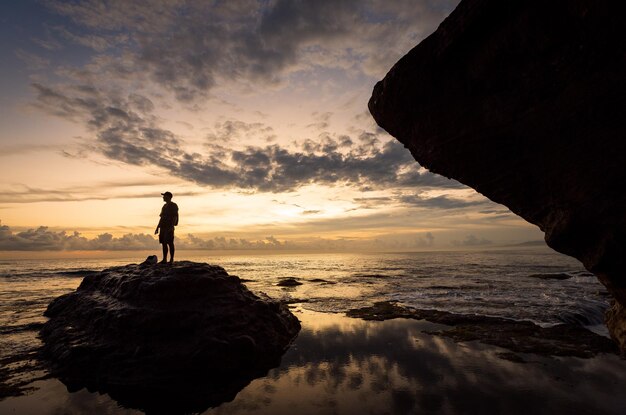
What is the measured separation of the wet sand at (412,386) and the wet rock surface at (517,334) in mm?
776

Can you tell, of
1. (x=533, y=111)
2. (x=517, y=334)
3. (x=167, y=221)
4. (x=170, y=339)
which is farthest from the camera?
(x=167, y=221)

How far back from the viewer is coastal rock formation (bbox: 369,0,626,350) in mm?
Answer: 6344

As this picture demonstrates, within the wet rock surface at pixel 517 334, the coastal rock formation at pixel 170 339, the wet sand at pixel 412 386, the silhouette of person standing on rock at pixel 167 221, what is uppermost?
the silhouette of person standing on rock at pixel 167 221

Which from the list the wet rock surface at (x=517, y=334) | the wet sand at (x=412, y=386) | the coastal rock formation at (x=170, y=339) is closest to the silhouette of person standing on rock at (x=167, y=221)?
the coastal rock formation at (x=170, y=339)

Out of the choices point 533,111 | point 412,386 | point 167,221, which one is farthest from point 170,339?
point 533,111

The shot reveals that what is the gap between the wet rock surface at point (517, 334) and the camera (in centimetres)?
1309

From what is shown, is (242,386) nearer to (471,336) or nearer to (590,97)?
(471,336)

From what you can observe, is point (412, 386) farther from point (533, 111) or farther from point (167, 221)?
point (167, 221)

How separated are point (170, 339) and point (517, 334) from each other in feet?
51.2

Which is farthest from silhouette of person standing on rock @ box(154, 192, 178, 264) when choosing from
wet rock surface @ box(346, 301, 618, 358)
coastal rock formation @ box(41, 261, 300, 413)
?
wet rock surface @ box(346, 301, 618, 358)

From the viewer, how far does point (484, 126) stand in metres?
8.11

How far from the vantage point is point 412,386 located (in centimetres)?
973

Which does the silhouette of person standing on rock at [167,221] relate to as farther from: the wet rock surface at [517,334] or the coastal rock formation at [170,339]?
the wet rock surface at [517,334]

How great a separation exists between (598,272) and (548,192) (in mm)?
2824
